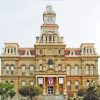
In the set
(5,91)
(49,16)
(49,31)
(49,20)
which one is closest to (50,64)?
(49,31)

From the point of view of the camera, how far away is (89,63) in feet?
327

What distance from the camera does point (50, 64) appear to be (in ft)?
322

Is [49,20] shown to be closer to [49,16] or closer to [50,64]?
[49,16]

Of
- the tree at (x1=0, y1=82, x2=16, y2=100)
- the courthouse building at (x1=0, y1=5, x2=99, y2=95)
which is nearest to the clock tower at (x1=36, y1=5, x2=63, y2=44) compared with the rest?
the courthouse building at (x1=0, y1=5, x2=99, y2=95)

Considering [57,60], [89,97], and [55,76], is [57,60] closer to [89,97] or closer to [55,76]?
[55,76]

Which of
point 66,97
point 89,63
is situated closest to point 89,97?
point 66,97

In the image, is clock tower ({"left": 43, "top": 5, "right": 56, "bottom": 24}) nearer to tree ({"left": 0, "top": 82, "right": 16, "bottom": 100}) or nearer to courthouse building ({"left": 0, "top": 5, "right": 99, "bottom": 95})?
courthouse building ({"left": 0, "top": 5, "right": 99, "bottom": 95})

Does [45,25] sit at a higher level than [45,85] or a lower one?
higher

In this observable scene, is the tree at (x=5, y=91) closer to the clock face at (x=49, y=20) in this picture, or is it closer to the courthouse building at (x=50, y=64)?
the courthouse building at (x=50, y=64)

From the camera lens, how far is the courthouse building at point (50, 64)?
9725 cm

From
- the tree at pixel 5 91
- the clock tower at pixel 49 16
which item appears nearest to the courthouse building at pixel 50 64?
the clock tower at pixel 49 16

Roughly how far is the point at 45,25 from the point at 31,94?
21083 millimetres

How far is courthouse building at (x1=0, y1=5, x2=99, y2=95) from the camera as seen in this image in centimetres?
9725

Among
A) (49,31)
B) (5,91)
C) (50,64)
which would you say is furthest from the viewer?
(49,31)
